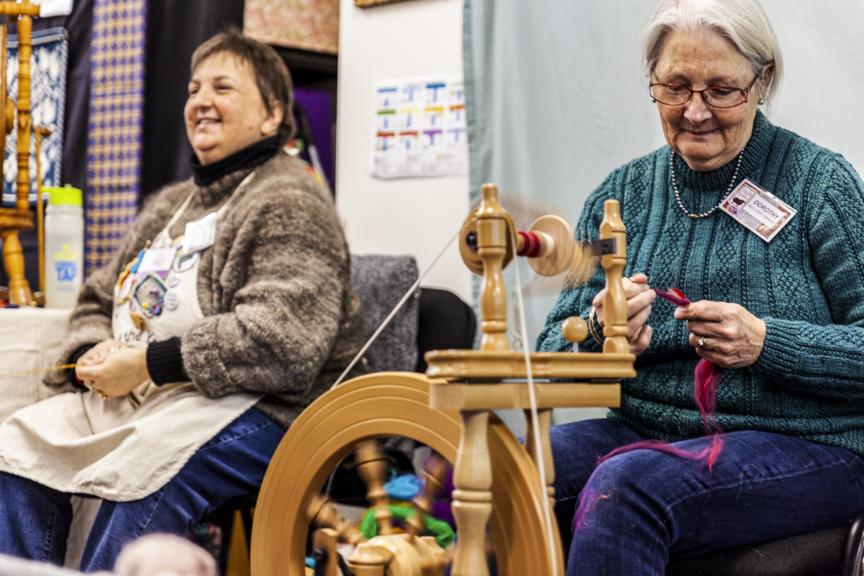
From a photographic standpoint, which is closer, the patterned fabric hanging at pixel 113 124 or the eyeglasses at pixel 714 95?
the eyeglasses at pixel 714 95

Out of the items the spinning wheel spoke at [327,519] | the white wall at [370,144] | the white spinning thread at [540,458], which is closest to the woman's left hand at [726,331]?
the white spinning thread at [540,458]

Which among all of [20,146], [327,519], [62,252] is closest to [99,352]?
[62,252]

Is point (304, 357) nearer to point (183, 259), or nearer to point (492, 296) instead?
point (183, 259)

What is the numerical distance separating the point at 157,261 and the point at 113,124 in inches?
50.0

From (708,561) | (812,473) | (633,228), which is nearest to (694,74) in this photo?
(633,228)

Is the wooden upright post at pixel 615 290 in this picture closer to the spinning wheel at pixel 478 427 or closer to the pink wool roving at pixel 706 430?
the spinning wheel at pixel 478 427

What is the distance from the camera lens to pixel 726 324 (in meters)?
1.50

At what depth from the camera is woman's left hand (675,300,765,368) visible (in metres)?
1.50

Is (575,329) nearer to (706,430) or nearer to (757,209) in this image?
(706,430)

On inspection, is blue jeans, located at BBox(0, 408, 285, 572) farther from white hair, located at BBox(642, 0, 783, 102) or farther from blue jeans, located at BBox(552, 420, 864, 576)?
white hair, located at BBox(642, 0, 783, 102)

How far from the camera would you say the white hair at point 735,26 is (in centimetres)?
164

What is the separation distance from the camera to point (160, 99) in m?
3.47

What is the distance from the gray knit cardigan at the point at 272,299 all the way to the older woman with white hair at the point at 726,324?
1.80 feet

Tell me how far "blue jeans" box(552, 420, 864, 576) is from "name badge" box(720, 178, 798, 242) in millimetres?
313
